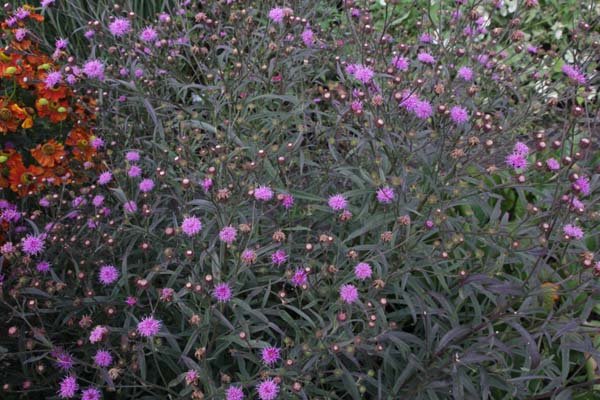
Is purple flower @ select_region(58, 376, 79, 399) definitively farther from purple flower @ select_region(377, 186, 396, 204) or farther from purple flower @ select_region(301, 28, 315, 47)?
purple flower @ select_region(301, 28, 315, 47)

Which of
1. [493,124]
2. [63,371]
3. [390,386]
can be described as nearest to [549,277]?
[493,124]

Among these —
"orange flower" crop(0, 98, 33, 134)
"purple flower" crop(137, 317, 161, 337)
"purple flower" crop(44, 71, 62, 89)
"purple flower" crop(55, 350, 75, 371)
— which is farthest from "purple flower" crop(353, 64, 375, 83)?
"orange flower" crop(0, 98, 33, 134)

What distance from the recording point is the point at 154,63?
279 centimetres

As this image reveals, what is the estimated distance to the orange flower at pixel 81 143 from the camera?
2820 millimetres

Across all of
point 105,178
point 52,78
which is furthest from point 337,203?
point 52,78

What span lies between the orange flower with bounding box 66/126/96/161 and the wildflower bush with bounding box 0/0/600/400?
0.13 feet

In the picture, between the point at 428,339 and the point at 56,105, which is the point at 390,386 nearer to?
the point at 428,339

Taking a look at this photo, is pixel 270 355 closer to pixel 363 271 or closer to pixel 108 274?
pixel 363 271

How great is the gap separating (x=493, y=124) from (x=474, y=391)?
105 cm

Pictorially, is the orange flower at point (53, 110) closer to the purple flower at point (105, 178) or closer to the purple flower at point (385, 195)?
the purple flower at point (105, 178)

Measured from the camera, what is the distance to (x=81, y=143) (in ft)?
9.25

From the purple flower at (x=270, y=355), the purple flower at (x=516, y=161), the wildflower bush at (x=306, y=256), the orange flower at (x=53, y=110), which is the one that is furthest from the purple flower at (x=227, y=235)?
the orange flower at (x=53, y=110)

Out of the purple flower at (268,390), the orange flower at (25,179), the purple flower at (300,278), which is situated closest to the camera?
the purple flower at (268,390)

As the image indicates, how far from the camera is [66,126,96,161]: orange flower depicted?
282 cm
